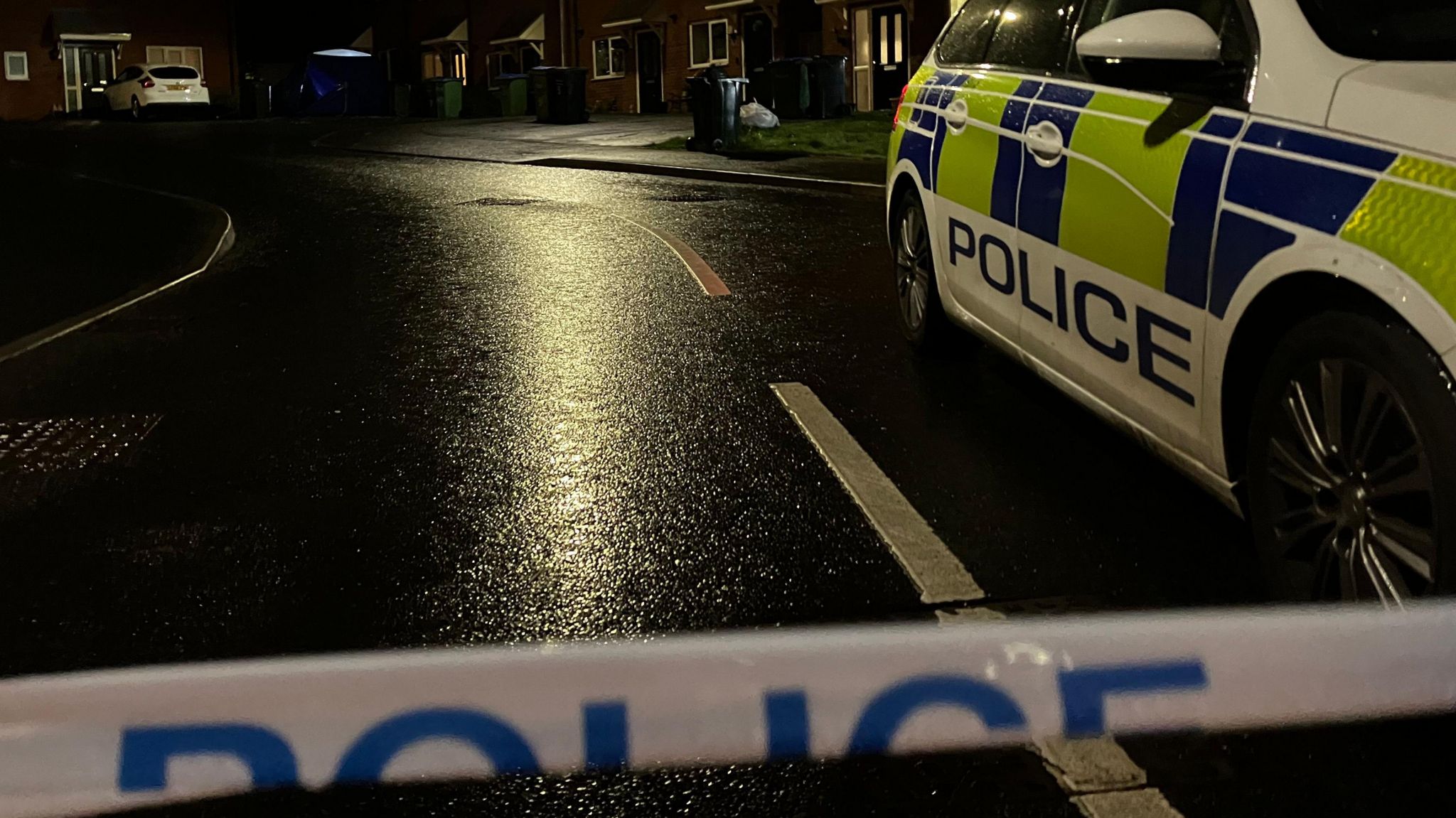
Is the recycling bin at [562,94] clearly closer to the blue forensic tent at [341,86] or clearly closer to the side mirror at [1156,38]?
the blue forensic tent at [341,86]

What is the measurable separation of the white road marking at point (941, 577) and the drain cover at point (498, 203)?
966cm

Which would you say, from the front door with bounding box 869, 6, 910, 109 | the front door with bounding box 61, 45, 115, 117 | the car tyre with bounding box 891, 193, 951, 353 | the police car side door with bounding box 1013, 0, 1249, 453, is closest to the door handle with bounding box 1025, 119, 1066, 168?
the police car side door with bounding box 1013, 0, 1249, 453

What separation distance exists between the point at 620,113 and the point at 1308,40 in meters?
40.6

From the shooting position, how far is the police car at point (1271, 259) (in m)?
2.95

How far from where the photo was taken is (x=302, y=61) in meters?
50.6

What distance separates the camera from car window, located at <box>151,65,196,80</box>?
162 ft

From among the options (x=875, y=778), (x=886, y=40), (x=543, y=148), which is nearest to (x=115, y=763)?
(x=875, y=778)

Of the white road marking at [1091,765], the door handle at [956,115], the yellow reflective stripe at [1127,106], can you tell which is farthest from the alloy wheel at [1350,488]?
the door handle at [956,115]

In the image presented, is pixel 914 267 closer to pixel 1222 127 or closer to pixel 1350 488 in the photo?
pixel 1222 127

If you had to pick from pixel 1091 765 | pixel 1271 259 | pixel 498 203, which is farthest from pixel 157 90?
pixel 1091 765

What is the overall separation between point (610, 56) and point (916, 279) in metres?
39.8

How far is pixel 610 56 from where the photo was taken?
45.2 m

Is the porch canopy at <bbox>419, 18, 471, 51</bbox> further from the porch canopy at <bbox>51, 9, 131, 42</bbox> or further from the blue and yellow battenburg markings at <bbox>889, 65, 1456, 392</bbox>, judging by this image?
the blue and yellow battenburg markings at <bbox>889, 65, 1456, 392</bbox>

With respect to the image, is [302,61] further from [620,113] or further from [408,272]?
[408,272]
